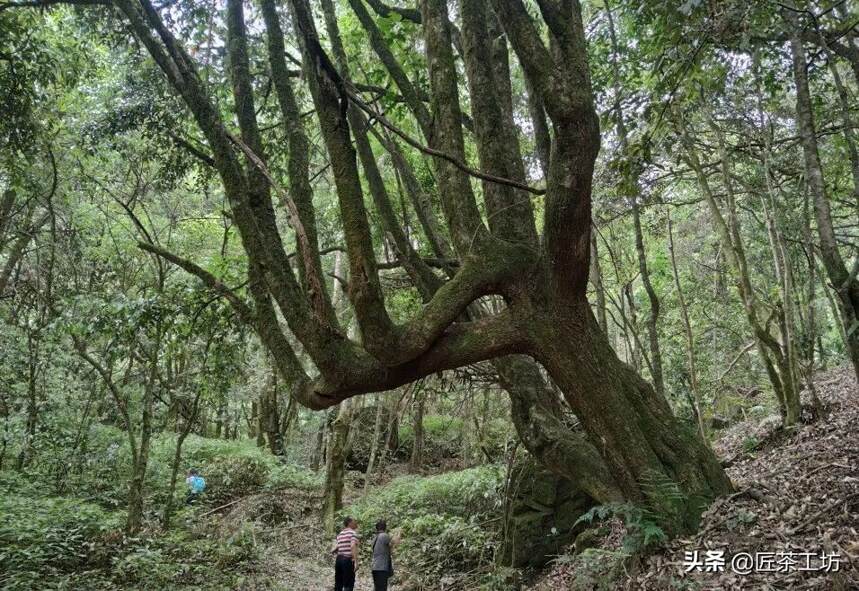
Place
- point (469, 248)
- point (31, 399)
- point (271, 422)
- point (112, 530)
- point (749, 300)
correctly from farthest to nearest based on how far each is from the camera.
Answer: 1. point (271, 422)
2. point (31, 399)
3. point (112, 530)
4. point (749, 300)
5. point (469, 248)

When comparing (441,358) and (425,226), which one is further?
(425,226)

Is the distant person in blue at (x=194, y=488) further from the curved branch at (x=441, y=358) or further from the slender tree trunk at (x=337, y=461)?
the curved branch at (x=441, y=358)

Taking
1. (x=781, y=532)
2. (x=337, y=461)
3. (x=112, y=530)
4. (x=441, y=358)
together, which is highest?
(x=441, y=358)

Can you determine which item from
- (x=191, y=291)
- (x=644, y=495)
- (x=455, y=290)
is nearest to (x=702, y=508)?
(x=644, y=495)

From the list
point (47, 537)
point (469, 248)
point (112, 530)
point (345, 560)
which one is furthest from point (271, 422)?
point (469, 248)

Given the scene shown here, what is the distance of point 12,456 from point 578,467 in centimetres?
1406

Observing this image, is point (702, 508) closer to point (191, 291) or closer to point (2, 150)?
point (191, 291)

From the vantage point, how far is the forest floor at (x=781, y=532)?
11.0 feet

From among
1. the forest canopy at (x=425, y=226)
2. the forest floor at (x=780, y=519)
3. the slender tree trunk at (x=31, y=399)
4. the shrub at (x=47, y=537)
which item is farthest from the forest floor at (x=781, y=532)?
the slender tree trunk at (x=31, y=399)

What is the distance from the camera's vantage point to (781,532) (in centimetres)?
387

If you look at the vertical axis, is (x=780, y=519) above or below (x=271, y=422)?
below

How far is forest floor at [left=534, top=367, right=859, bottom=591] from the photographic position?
3365 mm

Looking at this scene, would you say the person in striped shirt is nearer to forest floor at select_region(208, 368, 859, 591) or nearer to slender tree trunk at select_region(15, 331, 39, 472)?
forest floor at select_region(208, 368, 859, 591)

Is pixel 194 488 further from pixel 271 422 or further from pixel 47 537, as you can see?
pixel 271 422
